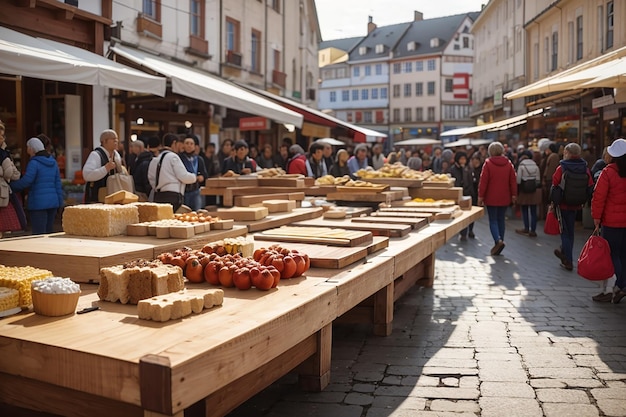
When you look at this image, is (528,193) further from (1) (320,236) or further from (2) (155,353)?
(2) (155,353)

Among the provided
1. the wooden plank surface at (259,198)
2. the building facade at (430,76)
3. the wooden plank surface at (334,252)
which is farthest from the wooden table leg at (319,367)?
the building facade at (430,76)

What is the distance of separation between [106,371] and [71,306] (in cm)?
73

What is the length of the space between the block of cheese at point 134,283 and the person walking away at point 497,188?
27.9ft

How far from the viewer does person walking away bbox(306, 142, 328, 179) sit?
12227 millimetres

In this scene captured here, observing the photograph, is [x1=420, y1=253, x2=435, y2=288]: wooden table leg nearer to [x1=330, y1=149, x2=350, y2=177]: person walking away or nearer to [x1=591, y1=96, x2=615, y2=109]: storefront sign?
[x1=330, y1=149, x2=350, y2=177]: person walking away

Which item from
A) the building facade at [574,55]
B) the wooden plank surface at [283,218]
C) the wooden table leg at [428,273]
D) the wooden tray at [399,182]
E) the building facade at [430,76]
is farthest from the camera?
the building facade at [430,76]

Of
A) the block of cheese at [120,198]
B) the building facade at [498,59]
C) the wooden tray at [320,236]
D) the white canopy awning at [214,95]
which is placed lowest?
the wooden tray at [320,236]

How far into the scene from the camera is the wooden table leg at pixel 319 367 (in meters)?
4.05

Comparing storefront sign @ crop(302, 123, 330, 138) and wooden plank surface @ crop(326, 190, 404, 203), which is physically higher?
storefront sign @ crop(302, 123, 330, 138)

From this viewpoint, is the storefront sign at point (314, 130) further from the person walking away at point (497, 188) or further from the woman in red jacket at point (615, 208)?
the woman in red jacket at point (615, 208)

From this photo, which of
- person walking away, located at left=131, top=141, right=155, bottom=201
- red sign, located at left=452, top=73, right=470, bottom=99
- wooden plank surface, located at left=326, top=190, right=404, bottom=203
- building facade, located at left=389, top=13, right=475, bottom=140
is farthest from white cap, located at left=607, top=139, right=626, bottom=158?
building facade, located at left=389, top=13, right=475, bottom=140

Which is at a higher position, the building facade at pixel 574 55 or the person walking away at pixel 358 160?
the building facade at pixel 574 55

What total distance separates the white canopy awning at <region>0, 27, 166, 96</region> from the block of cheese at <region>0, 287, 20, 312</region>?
4.71 meters

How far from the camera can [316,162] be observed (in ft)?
41.1
